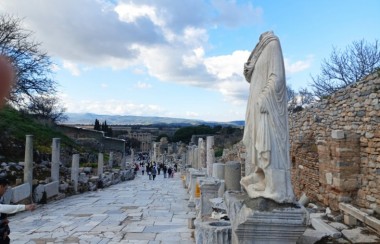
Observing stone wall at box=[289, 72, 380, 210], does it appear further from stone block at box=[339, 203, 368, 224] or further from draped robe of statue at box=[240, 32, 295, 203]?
draped robe of statue at box=[240, 32, 295, 203]

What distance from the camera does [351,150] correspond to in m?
8.69

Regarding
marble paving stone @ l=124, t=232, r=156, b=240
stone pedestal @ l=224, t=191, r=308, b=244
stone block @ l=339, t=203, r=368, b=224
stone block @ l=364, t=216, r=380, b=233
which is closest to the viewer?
stone pedestal @ l=224, t=191, r=308, b=244

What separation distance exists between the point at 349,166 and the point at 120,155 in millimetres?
40759

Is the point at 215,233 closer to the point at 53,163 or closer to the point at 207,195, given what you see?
the point at 207,195

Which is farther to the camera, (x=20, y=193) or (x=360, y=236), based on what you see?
(x=20, y=193)

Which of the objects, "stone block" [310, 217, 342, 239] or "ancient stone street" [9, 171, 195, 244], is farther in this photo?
"ancient stone street" [9, 171, 195, 244]

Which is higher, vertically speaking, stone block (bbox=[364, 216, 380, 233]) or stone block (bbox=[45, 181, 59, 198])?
stone block (bbox=[364, 216, 380, 233])

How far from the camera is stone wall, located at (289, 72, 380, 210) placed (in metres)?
8.22

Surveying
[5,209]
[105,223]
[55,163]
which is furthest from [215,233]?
[55,163]

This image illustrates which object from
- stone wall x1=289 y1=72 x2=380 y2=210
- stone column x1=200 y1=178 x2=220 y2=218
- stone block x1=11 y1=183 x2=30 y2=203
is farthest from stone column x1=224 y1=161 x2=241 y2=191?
stone block x1=11 y1=183 x2=30 y2=203

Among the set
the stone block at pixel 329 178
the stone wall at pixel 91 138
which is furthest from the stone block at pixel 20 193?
the stone wall at pixel 91 138

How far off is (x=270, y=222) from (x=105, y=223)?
22.9 feet

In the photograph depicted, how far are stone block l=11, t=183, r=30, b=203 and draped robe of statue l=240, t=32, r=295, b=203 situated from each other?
9.79 meters

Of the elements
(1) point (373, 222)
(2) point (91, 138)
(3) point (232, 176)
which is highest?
(2) point (91, 138)
